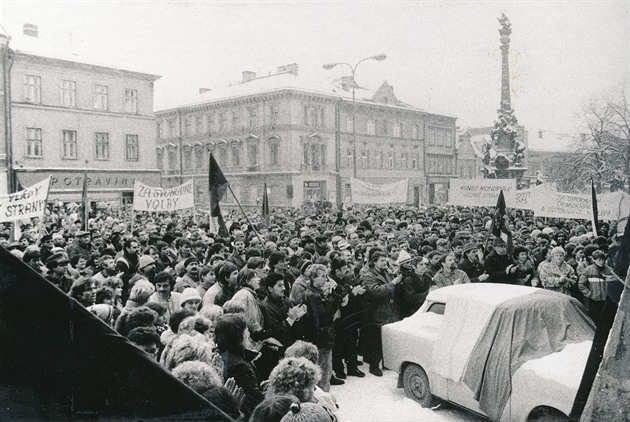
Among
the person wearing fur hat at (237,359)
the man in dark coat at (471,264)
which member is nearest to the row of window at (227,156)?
the man in dark coat at (471,264)

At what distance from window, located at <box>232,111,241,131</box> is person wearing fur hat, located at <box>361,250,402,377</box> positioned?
96.4ft

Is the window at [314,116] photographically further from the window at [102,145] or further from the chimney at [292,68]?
the window at [102,145]

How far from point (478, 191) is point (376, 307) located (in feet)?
33.2

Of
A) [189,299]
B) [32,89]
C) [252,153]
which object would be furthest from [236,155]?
[189,299]

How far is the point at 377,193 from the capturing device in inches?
757

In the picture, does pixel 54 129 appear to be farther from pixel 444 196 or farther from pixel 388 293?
pixel 444 196

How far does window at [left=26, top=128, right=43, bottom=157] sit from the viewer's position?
2355cm

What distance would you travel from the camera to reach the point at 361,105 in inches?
1560

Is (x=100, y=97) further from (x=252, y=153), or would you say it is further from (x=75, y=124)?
(x=252, y=153)

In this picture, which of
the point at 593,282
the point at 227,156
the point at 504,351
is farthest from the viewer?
the point at 227,156

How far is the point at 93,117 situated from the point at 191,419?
27.1 meters

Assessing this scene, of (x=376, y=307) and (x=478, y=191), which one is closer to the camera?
(x=376, y=307)

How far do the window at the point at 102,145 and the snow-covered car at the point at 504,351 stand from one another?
930 inches

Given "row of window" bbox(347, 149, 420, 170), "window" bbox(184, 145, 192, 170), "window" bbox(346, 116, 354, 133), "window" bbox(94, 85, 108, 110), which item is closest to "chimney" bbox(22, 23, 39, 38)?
"window" bbox(94, 85, 108, 110)
